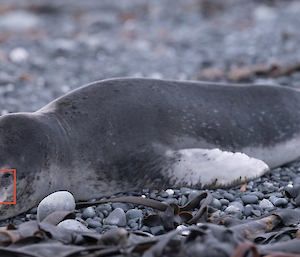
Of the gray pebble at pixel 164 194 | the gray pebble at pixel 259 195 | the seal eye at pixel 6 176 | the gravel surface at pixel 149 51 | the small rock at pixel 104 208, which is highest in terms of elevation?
the gravel surface at pixel 149 51

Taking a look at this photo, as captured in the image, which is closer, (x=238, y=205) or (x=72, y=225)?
(x=72, y=225)

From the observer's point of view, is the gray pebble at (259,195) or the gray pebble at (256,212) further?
the gray pebble at (259,195)

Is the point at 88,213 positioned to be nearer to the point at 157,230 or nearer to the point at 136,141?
the point at 157,230

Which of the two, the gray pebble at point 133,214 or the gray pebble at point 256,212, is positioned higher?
the gray pebble at point 133,214

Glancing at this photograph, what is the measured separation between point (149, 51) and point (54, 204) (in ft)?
28.5

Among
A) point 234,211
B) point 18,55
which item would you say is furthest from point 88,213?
point 18,55

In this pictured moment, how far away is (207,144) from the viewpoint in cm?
376

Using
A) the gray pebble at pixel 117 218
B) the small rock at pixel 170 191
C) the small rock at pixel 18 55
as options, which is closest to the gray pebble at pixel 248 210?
the small rock at pixel 170 191

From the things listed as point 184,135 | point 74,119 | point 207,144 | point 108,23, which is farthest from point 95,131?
point 108,23

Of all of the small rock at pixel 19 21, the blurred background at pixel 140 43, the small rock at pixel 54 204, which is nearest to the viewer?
the small rock at pixel 54 204

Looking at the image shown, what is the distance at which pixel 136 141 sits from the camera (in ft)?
11.3

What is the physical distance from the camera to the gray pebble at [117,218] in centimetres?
281

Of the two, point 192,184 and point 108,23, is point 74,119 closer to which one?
point 192,184

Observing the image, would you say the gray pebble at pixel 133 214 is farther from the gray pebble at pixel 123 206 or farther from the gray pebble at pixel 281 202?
the gray pebble at pixel 281 202
